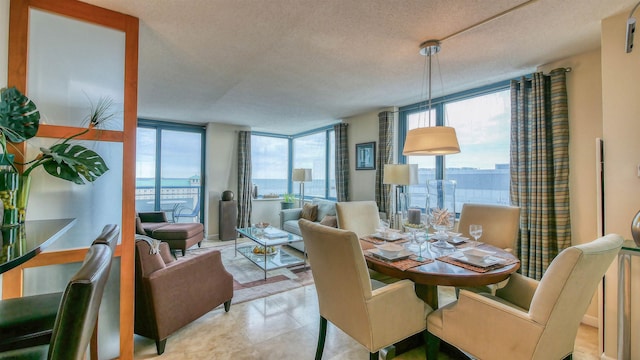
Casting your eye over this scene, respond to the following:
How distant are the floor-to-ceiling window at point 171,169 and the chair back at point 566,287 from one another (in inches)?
232

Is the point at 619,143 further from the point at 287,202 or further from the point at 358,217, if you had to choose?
the point at 287,202

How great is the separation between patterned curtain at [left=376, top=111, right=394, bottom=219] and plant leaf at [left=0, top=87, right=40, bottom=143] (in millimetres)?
3863

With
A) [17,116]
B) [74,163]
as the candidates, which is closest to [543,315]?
[74,163]

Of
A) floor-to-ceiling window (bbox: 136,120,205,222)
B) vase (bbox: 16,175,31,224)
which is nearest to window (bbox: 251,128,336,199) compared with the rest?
floor-to-ceiling window (bbox: 136,120,205,222)

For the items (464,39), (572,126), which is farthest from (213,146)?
(572,126)

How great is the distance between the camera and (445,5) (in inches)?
70.8

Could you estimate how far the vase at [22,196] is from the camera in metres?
1.50

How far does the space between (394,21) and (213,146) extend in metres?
4.79

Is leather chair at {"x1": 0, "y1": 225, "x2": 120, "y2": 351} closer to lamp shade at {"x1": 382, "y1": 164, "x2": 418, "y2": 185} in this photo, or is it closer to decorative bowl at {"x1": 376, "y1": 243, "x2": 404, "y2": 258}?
decorative bowl at {"x1": 376, "y1": 243, "x2": 404, "y2": 258}

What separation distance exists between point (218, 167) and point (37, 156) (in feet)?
13.9

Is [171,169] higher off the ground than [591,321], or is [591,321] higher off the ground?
[171,169]

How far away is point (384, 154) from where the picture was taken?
4.34 metres

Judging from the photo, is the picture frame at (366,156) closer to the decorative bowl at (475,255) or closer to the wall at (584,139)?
the wall at (584,139)

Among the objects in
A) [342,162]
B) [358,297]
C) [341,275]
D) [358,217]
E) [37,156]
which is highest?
[342,162]
